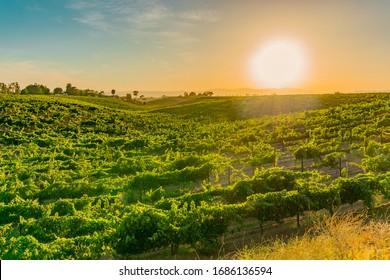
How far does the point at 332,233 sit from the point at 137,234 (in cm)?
517

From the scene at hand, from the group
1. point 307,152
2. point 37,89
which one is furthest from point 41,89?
point 307,152

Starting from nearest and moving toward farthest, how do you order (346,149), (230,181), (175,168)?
(230,181)
(175,168)
(346,149)

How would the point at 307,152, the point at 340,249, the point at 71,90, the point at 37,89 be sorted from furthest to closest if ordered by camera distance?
the point at 71,90, the point at 37,89, the point at 307,152, the point at 340,249

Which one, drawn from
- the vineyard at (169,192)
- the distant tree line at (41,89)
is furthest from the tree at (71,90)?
the vineyard at (169,192)

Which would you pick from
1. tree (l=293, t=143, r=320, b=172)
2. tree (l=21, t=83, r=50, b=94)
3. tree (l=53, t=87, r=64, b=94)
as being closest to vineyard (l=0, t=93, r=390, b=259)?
tree (l=293, t=143, r=320, b=172)

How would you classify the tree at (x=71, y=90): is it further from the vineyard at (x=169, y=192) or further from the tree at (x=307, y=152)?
the tree at (x=307, y=152)

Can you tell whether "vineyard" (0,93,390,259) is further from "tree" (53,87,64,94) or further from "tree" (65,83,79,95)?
"tree" (53,87,64,94)

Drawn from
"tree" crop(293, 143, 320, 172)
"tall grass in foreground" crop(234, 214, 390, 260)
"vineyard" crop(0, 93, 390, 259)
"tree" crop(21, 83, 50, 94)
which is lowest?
"vineyard" crop(0, 93, 390, 259)

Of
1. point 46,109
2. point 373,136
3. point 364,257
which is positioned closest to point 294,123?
point 373,136

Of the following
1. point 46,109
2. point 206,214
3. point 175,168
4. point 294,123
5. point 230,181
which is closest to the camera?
point 206,214

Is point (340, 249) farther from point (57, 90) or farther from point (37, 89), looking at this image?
point (57, 90)

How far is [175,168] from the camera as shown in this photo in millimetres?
20047

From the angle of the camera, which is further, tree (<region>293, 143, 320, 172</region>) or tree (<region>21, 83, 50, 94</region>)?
tree (<region>21, 83, 50, 94</region>)

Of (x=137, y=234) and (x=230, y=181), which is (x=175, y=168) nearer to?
(x=230, y=181)
